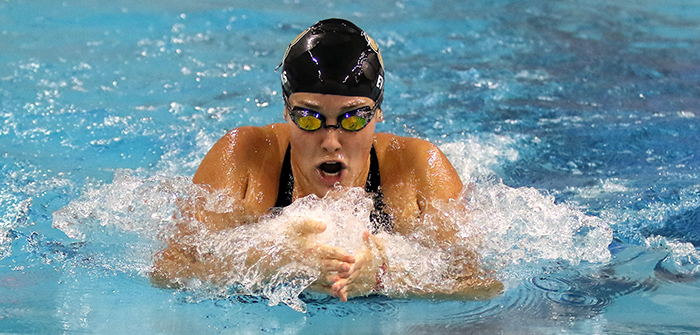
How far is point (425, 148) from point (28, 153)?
2.63 metres

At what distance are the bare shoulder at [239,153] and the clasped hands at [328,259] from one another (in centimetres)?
56

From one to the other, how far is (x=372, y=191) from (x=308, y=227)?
2.23 ft

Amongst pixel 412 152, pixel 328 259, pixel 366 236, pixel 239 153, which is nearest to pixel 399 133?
pixel 412 152

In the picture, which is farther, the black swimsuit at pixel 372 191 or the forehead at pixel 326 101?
the black swimsuit at pixel 372 191

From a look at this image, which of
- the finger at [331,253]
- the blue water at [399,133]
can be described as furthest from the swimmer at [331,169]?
the blue water at [399,133]

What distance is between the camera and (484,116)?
521 cm

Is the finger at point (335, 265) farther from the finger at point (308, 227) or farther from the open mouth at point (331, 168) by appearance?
the open mouth at point (331, 168)

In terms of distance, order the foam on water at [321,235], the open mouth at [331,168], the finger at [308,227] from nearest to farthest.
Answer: the finger at [308,227], the foam on water at [321,235], the open mouth at [331,168]

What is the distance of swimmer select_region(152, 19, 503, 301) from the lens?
266cm

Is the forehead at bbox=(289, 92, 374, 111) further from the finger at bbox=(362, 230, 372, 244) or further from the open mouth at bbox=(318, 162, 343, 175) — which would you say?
the finger at bbox=(362, 230, 372, 244)

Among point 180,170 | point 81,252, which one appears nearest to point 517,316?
point 81,252

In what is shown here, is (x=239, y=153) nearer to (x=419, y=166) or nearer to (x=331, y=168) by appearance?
(x=331, y=168)

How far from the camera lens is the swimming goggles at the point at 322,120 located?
2.72 metres

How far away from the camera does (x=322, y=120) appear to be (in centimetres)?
273
